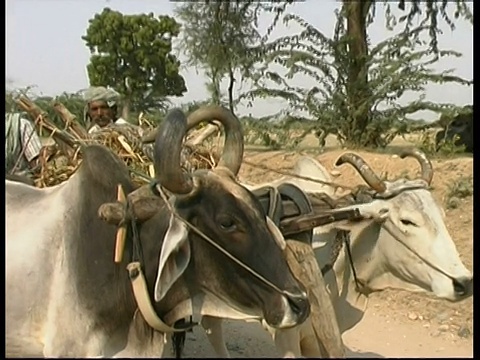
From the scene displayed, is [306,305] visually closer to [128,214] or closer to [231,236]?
[231,236]

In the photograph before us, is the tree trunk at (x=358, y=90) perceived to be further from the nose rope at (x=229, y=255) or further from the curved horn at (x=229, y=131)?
the nose rope at (x=229, y=255)

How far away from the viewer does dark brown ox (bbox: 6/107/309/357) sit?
261 centimetres

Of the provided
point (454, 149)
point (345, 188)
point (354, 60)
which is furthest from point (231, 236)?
point (354, 60)

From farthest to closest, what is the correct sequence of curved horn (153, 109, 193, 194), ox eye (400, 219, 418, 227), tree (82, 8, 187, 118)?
tree (82, 8, 187, 118) < ox eye (400, 219, 418, 227) < curved horn (153, 109, 193, 194)

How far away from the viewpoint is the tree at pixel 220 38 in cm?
1185

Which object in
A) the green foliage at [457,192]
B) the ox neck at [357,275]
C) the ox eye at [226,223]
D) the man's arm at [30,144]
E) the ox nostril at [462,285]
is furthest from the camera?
the green foliage at [457,192]

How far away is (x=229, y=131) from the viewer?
290 centimetres

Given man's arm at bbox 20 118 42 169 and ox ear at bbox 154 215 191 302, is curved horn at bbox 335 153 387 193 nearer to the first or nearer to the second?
ox ear at bbox 154 215 191 302

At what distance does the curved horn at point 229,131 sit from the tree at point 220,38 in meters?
8.24

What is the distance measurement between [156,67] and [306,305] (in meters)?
20.0

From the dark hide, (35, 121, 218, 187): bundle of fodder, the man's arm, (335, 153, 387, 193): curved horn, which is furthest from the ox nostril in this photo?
the man's arm

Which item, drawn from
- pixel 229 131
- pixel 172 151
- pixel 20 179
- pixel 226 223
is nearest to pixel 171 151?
pixel 172 151

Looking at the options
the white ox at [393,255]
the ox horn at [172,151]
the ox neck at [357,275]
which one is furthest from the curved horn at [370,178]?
the ox horn at [172,151]

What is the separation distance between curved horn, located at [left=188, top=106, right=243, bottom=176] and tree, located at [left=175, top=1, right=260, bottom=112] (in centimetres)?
824
